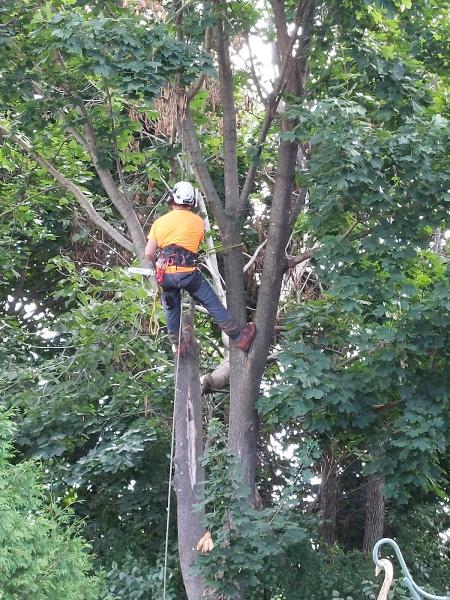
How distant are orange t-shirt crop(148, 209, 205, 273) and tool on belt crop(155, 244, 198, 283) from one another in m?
A: 0.03

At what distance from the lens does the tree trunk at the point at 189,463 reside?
6477mm

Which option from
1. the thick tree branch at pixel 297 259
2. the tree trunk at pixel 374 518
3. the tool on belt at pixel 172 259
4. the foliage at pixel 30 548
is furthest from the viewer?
the tree trunk at pixel 374 518

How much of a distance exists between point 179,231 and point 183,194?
27 cm

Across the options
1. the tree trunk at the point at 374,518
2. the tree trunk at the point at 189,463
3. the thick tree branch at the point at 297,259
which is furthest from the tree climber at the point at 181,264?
the tree trunk at the point at 374,518

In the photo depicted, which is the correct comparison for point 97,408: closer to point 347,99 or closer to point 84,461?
point 84,461

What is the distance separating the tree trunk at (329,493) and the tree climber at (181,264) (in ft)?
12.7

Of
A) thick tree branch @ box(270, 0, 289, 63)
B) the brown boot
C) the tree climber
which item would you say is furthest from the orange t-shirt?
thick tree branch @ box(270, 0, 289, 63)

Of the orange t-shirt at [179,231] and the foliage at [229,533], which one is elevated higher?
the orange t-shirt at [179,231]

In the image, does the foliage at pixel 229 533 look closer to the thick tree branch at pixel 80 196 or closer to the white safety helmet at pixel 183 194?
the white safety helmet at pixel 183 194

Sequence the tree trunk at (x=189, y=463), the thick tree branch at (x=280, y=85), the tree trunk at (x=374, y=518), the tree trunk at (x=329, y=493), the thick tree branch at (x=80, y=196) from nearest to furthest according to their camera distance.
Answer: the tree trunk at (x=189, y=463)
the thick tree branch at (x=280, y=85)
the thick tree branch at (x=80, y=196)
the tree trunk at (x=374, y=518)
the tree trunk at (x=329, y=493)

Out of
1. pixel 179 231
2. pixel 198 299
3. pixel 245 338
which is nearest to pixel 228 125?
pixel 179 231

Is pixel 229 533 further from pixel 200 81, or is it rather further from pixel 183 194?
pixel 200 81

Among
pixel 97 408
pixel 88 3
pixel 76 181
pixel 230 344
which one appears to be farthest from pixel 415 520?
pixel 88 3

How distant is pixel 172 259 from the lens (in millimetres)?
6816
